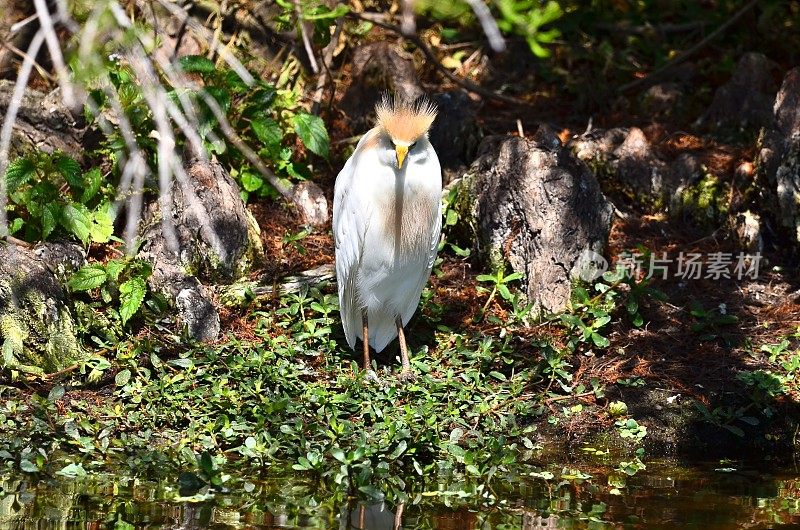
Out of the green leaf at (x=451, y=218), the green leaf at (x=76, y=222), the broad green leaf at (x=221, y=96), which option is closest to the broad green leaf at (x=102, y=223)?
the green leaf at (x=76, y=222)

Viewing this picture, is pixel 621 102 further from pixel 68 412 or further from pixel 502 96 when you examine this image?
pixel 68 412

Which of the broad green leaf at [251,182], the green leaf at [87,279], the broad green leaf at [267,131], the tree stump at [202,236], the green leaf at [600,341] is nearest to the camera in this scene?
the green leaf at [87,279]

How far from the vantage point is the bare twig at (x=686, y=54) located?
819cm

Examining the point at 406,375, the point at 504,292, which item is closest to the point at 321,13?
the point at 504,292

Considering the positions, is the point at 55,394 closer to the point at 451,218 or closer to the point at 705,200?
the point at 451,218

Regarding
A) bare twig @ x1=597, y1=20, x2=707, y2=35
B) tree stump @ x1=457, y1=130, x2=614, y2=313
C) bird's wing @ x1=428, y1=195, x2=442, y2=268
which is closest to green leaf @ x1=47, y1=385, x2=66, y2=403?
bird's wing @ x1=428, y1=195, x2=442, y2=268

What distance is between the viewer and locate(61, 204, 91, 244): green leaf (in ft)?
19.4

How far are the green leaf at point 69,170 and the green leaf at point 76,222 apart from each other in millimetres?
244

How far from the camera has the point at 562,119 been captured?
8.39 metres

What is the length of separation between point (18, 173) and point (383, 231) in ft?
7.35

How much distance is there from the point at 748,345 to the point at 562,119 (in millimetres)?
3112

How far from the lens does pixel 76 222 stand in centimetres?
594

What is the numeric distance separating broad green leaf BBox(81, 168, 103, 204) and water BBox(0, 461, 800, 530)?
2.40m

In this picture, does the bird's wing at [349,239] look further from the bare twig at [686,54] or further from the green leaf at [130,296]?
the bare twig at [686,54]
